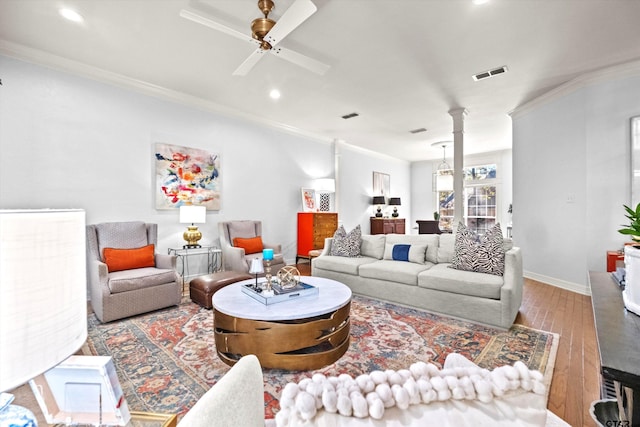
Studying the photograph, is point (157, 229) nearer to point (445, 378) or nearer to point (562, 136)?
point (445, 378)

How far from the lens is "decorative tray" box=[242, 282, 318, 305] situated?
7.36 ft

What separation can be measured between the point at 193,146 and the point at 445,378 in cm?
474

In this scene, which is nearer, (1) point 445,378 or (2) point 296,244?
(1) point 445,378

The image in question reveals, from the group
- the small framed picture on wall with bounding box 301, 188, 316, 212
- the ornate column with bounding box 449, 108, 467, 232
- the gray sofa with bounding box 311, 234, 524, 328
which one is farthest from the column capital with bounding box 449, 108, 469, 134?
the small framed picture on wall with bounding box 301, 188, 316, 212

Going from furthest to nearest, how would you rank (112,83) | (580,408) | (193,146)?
(193,146) < (112,83) < (580,408)

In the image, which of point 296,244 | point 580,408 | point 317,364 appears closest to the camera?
point 580,408

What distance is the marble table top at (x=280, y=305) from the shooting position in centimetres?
201

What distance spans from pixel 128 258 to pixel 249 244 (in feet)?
5.47

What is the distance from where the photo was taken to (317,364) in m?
2.02

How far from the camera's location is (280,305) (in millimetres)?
2205

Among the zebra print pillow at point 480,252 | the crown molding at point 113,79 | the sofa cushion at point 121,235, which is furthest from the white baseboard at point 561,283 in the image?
the sofa cushion at point 121,235

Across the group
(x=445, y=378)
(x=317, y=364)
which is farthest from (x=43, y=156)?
(x=445, y=378)

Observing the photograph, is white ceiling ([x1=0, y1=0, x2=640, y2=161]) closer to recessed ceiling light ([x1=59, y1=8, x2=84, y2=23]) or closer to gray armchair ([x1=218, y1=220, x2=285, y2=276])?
recessed ceiling light ([x1=59, y1=8, x2=84, y2=23])

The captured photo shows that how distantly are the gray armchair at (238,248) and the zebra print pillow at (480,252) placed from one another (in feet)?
8.22
